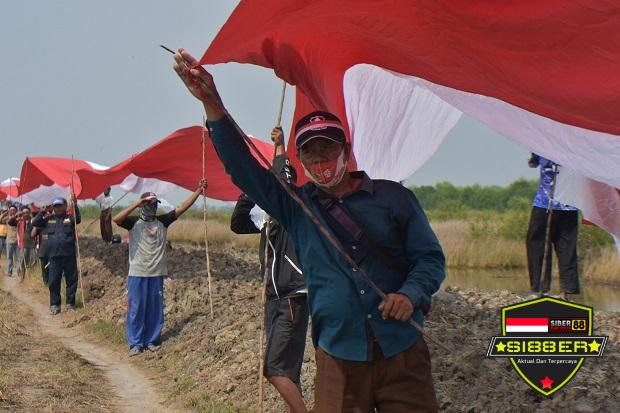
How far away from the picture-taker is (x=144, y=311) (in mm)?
8695

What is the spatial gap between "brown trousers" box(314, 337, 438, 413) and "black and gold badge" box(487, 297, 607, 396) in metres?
1.18

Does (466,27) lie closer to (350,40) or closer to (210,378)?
(350,40)

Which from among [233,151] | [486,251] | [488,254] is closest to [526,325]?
[233,151]

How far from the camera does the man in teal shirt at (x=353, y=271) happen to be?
283cm

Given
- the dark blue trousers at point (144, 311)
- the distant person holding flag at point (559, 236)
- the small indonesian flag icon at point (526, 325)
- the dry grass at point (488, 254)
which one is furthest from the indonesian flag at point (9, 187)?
the small indonesian flag icon at point (526, 325)

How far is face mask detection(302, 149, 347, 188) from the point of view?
297 centimetres

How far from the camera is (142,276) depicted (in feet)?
28.4

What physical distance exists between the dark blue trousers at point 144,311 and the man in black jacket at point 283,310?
415 cm

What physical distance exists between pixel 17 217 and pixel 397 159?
15974mm

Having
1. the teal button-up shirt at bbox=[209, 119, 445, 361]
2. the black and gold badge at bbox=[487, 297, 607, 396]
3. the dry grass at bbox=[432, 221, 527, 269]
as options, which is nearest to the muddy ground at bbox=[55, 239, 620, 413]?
the black and gold badge at bbox=[487, 297, 607, 396]

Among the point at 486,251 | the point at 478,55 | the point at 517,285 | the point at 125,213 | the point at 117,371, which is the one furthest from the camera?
the point at 486,251

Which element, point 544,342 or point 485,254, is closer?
point 544,342

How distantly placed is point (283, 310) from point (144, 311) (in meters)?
4.42

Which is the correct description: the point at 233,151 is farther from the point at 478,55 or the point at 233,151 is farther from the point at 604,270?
the point at 604,270
